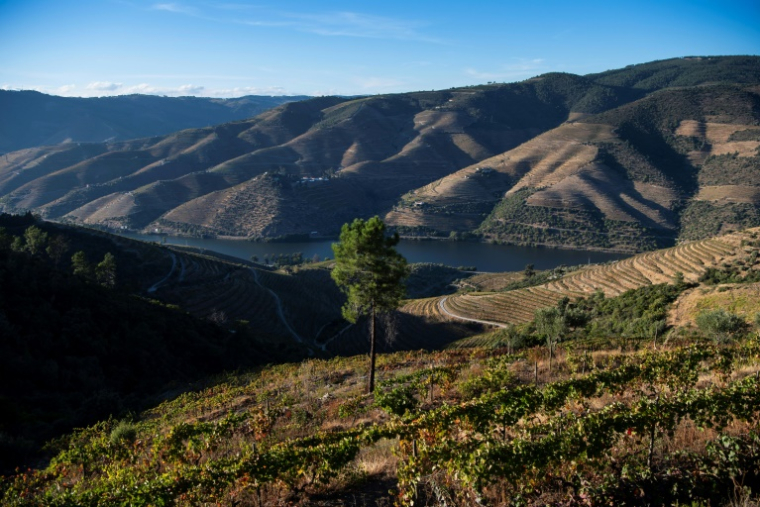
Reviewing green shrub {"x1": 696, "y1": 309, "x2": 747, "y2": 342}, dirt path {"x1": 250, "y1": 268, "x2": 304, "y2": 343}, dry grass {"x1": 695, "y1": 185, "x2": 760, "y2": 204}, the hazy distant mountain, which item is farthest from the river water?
green shrub {"x1": 696, "y1": 309, "x2": 747, "y2": 342}

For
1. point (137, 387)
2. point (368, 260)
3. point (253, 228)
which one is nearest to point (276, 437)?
point (368, 260)

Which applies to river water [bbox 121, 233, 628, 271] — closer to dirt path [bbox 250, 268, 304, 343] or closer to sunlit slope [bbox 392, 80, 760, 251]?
sunlit slope [bbox 392, 80, 760, 251]

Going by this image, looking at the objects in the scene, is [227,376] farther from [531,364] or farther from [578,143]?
[578,143]

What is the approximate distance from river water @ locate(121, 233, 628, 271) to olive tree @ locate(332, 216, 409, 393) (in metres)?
101

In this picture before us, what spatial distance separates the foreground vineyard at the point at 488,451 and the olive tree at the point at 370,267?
403 centimetres

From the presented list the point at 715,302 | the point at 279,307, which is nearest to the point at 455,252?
the point at 279,307

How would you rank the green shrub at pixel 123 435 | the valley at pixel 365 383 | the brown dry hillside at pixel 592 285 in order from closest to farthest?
1. the valley at pixel 365 383
2. the green shrub at pixel 123 435
3. the brown dry hillside at pixel 592 285

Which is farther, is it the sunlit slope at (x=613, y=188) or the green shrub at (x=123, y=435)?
the sunlit slope at (x=613, y=188)

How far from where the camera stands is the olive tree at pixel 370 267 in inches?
Result: 547

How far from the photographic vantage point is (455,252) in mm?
132000

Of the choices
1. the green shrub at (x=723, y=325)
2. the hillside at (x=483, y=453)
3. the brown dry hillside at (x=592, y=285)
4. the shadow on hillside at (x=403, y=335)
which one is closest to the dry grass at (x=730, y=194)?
the brown dry hillside at (x=592, y=285)

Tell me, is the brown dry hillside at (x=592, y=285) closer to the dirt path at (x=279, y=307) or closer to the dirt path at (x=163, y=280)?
the dirt path at (x=279, y=307)

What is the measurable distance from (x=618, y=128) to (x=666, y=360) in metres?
211

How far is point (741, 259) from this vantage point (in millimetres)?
45969
